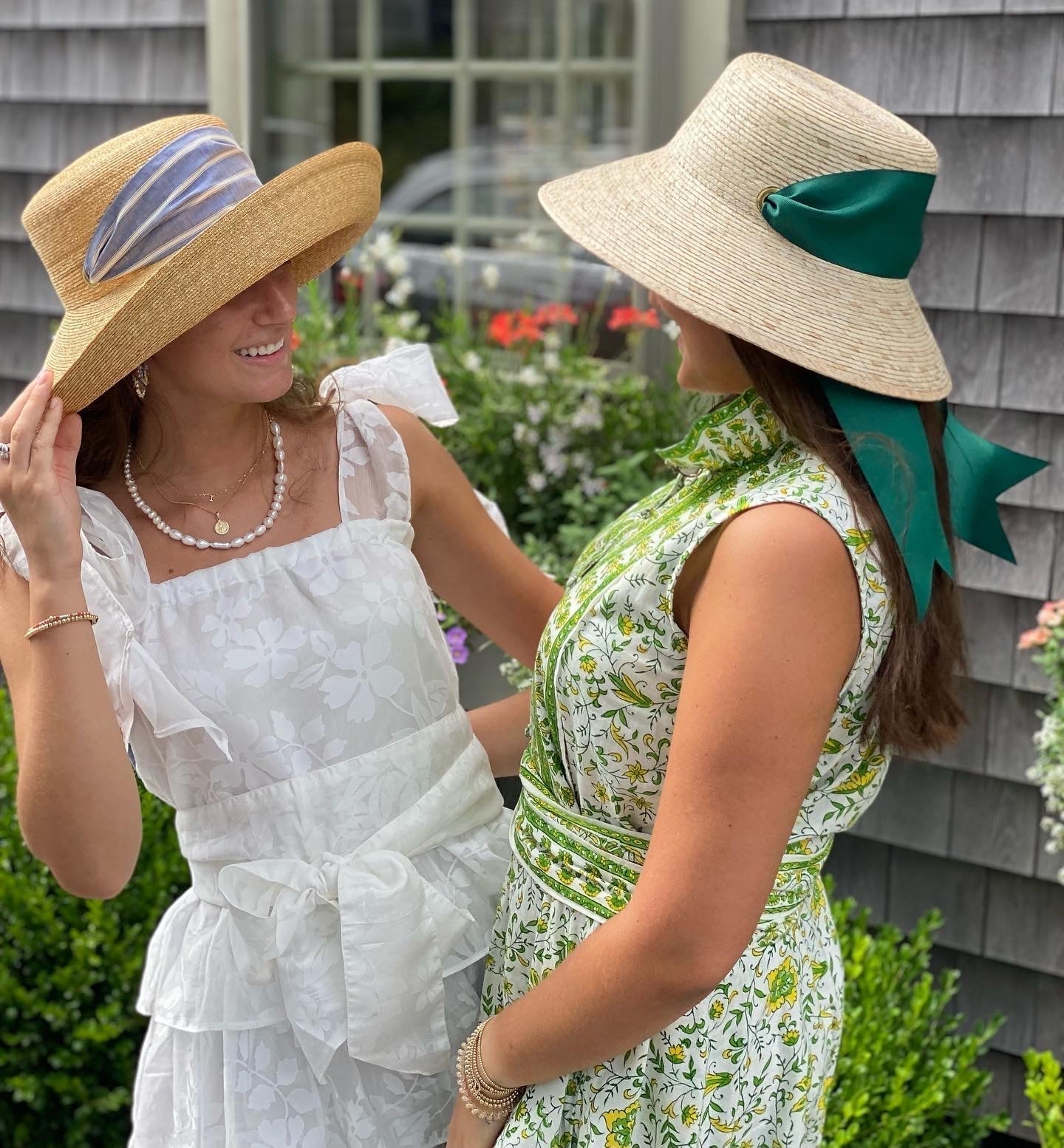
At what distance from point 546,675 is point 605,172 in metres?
0.54

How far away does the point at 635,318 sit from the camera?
3.41 m

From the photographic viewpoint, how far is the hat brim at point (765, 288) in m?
1.28

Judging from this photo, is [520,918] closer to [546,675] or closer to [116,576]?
[546,675]

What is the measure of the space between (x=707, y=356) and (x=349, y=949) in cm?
76

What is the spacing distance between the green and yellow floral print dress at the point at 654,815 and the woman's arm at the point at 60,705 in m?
0.44

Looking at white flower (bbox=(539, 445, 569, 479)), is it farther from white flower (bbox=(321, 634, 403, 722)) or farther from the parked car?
white flower (bbox=(321, 634, 403, 722))

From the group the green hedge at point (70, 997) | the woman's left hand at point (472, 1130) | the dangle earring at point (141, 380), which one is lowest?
the green hedge at point (70, 997)

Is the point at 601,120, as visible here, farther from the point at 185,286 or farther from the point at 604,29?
the point at 185,286

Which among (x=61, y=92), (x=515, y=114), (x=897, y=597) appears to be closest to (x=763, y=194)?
(x=897, y=597)

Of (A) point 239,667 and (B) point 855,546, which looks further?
(A) point 239,667

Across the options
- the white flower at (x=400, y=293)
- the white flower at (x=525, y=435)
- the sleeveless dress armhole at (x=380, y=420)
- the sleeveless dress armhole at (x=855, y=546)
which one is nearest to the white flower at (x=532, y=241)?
the white flower at (x=400, y=293)

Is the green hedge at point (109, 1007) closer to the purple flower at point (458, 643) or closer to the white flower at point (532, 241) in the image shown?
the purple flower at point (458, 643)

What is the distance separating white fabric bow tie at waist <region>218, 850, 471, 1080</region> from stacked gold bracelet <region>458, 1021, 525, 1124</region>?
0.16 meters

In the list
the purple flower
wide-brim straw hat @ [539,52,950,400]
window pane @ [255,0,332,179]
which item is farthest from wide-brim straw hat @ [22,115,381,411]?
window pane @ [255,0,332,179]
